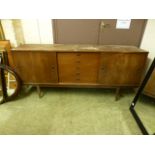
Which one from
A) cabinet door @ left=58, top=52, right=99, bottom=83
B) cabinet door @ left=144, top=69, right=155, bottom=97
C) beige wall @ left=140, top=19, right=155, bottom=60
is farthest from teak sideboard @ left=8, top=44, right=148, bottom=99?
beige wall @ left=140, top=19, right=155, bottom=60

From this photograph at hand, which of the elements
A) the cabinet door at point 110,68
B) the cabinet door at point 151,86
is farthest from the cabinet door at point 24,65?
the cabinet door at point 151,86

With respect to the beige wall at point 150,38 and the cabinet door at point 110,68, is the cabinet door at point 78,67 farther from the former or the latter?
the beige wall at point 150,38

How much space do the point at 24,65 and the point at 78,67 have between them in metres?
0.82

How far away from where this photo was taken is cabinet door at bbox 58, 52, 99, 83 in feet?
5.84

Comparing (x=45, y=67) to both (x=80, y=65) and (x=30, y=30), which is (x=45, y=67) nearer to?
(x=80, y=65)

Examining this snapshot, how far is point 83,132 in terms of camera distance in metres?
1.49

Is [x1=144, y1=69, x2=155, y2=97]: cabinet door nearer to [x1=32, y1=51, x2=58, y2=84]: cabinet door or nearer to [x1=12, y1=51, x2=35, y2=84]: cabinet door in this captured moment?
[x1=32, y1=51, x2=58, y2=84]: cabinet door

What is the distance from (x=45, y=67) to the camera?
1867mm

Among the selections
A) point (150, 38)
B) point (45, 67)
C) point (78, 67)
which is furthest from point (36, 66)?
point (150, 38)
